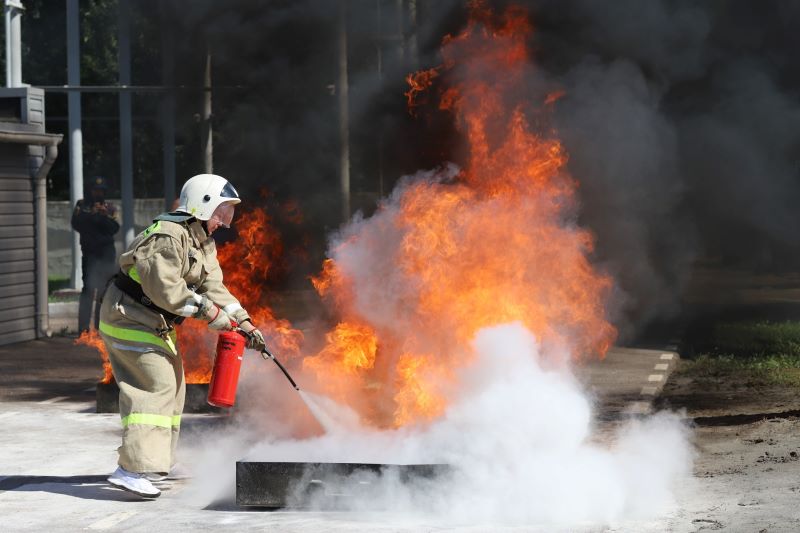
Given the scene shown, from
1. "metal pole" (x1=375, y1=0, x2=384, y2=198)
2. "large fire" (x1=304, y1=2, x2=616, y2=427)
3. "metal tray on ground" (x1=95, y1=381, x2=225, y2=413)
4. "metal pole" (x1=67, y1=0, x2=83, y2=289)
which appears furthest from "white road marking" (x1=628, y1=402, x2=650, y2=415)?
"metal pole" (x1=67, y1=0, x2=83, y2=289)

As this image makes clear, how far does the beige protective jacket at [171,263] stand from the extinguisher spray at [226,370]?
0.87ft

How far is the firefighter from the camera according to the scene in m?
6.84

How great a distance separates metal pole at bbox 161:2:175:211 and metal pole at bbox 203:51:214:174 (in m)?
0.45

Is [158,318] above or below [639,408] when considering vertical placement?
above

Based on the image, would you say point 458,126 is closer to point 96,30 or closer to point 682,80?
point 682,80

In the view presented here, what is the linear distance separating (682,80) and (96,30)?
15.7m

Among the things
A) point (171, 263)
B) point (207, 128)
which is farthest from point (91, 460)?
point (207, 128)

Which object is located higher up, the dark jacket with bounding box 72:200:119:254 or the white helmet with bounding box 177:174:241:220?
the white helmet with bounding box 177:174:241:220

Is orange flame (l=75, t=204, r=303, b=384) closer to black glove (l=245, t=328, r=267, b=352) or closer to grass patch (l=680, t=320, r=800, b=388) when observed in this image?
black glove (l=245, t=328, r=267, b=352)

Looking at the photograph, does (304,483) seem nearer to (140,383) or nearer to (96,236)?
(140,383)

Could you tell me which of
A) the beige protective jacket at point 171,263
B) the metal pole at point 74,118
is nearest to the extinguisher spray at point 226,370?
the beige protective jacket at point 171,263

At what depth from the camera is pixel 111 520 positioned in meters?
6.40

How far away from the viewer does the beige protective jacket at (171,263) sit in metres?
6.82

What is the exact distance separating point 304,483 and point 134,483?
1.05 meters
